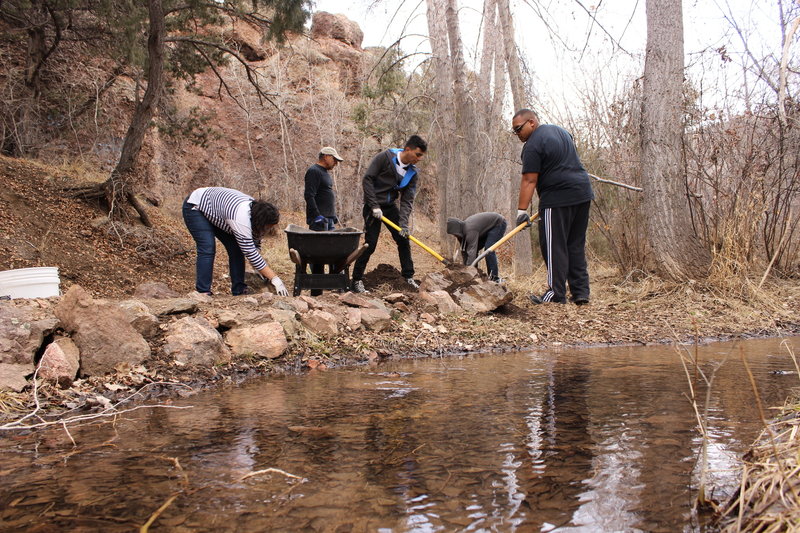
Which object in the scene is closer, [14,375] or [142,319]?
[14,375]

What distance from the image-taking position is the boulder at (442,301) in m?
5.73

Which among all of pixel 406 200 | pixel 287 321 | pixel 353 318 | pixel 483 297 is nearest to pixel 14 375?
pixel 287 321

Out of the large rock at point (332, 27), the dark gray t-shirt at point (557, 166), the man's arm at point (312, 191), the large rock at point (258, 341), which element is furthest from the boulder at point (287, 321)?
the large rock at point (332, 27)

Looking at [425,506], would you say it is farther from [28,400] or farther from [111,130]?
[111,130]

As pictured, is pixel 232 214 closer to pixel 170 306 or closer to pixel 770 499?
pixel 170 306

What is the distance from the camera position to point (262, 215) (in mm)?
5273

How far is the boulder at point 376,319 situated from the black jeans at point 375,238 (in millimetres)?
1551

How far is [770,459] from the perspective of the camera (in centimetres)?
156

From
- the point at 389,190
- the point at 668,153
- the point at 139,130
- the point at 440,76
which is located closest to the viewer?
the point at 668,153

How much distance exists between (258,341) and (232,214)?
1.66 metres

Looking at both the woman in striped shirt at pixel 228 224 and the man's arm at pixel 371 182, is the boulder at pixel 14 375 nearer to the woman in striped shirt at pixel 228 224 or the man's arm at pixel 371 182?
the woman in striped shirt at pixel 228 224

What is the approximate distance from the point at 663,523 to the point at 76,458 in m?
1.89

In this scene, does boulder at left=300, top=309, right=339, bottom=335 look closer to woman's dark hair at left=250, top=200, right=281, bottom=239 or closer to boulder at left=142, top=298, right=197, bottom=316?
boulder at left=142, top=298, right=197, bottom=316

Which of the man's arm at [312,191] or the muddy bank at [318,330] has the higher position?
the man's arm at [312,191]
